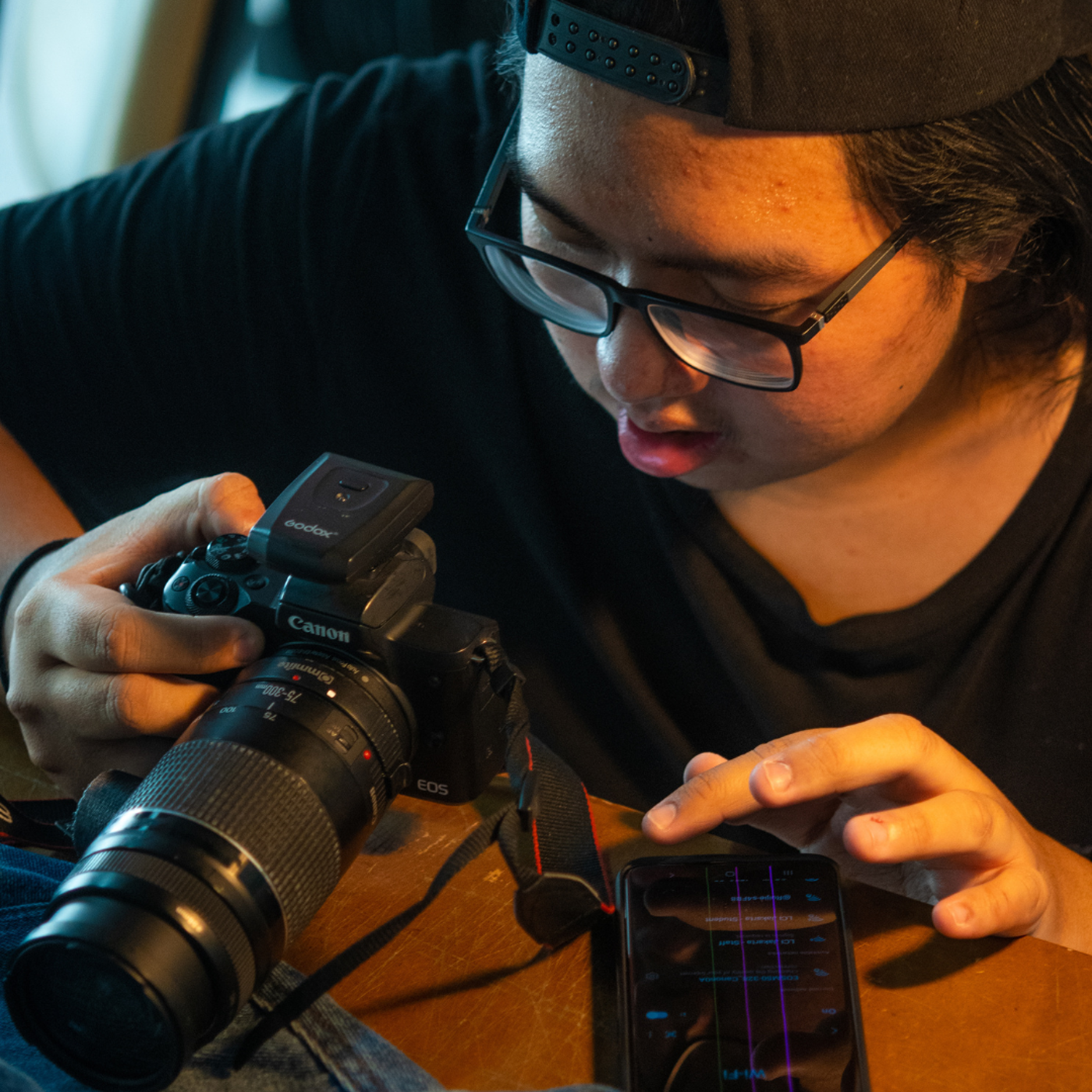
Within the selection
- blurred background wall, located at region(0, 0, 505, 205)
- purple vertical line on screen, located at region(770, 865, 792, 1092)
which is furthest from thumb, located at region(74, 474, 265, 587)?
blurred background wall, located at region(0, 0, 505, 205)

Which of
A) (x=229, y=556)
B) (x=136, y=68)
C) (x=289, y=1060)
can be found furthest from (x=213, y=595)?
(x=136, y=68)

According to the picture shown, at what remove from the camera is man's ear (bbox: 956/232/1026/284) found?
0.61m

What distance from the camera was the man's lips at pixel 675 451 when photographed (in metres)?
0.70

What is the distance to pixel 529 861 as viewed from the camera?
0.61 m

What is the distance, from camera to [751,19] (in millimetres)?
482

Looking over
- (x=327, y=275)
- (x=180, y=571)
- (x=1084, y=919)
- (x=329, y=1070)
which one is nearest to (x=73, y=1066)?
(x=329, y=1070)

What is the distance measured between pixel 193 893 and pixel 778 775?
267 mm

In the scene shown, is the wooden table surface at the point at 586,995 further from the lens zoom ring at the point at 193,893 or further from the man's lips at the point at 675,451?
the man's lips at the point at 675,451

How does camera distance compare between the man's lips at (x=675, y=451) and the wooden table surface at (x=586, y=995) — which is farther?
the man's lips at (x=675, y=451)

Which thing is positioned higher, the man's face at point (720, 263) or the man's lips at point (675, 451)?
the man's face at point (720, 263)

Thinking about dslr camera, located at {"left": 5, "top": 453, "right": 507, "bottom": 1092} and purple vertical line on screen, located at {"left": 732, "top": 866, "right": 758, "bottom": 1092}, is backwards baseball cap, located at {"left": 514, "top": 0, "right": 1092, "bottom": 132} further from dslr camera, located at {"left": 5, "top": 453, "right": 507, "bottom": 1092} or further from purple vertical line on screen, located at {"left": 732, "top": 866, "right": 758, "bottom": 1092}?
purple vertical line on screen, located at {"left": 732, "top": 866, "right": 758, "bottom": 1092}

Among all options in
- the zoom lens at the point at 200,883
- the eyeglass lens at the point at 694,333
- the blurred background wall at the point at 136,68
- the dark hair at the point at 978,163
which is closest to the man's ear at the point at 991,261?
the dark hair at the point at 978,163

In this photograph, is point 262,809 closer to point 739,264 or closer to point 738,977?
point 738,977

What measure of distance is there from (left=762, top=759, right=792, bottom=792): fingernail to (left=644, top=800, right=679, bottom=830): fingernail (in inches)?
2.1
